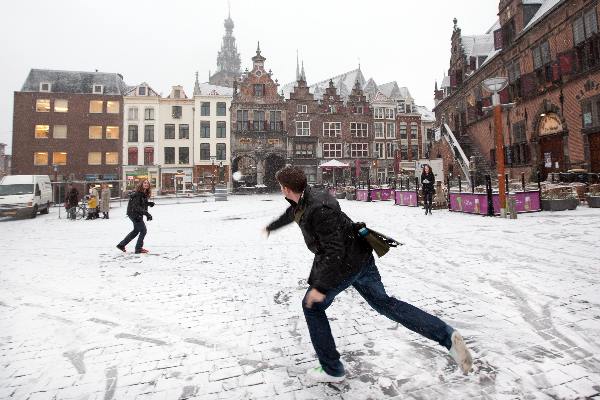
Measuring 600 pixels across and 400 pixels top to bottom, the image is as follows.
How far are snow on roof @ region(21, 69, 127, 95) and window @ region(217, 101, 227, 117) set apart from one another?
38.9ft

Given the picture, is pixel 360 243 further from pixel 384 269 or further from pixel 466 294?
pixel 384 269

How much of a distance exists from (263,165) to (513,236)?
35020mm

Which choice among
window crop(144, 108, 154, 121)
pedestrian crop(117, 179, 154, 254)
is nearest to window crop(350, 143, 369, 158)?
window crop(144, 108, 154, 121)

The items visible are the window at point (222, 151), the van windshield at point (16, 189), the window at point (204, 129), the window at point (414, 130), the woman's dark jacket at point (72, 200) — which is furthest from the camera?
the window at point (414, 130)

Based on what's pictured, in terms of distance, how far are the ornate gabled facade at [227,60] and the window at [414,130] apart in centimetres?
6930

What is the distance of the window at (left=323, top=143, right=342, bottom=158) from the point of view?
42.8m

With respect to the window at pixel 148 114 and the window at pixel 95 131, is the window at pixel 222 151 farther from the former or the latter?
the window at pixel 95 131

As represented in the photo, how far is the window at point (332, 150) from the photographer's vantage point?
1683 inches

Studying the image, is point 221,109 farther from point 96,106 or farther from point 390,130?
point 390,130

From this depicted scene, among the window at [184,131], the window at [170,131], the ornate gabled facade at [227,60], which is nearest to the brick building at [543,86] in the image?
the window at [184,131]

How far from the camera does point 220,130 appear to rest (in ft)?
137

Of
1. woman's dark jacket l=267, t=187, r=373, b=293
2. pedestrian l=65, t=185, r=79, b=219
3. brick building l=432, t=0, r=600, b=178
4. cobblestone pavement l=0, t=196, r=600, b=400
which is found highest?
brick building l=432, t=0, r=600, b=178

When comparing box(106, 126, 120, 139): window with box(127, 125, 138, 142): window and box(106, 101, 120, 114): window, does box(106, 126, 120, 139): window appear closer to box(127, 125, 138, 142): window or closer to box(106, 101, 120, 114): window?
box(127, 125, 138, 142): window

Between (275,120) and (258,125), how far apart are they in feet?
7.62
